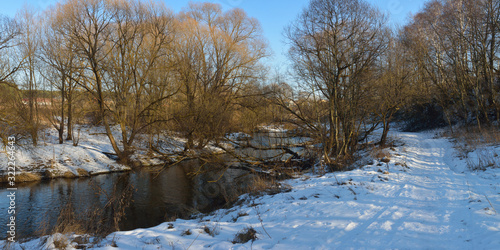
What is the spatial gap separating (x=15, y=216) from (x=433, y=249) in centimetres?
1157

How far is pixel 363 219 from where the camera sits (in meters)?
5.03

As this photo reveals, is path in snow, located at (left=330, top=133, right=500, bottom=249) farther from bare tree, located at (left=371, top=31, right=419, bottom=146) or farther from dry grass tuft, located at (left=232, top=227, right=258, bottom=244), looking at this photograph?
bare tree, located at (left=371, top=31, right=419, bottom=146)

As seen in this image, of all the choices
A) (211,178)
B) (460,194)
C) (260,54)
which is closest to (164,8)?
(260,54)

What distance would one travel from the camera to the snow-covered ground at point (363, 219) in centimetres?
414

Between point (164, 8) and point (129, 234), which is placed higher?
point (164, 8)

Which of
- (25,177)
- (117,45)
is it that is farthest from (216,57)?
(25,177)

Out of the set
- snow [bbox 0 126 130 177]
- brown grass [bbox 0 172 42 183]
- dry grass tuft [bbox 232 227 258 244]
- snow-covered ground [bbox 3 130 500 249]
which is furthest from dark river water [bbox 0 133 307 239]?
dry grass tuft [bbox 232 227 258 244]

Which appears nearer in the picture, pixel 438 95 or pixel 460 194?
pixel 460 194

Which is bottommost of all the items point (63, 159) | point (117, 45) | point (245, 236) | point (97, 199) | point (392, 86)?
point (97, 199)

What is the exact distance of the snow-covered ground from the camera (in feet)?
13.6

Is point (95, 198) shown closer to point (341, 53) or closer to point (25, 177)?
point (25, 177)

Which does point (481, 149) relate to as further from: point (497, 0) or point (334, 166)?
point (497, 0)

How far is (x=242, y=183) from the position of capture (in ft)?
40.4

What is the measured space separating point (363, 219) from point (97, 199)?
10111 millimetres
